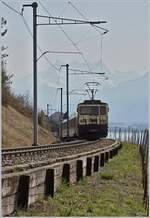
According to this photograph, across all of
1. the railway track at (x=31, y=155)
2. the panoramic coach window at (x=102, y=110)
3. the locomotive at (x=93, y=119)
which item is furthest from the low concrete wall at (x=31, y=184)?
the panoramic coach window at (x=102, y=110)

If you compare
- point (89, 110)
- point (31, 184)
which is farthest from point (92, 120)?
point (31, 184)

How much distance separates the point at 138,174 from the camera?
496 inches

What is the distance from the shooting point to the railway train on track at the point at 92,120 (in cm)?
2905

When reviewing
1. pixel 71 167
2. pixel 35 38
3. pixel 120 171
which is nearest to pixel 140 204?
pixel 71 167

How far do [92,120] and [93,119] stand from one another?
0.08 m

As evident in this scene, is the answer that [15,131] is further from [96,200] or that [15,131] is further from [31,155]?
[96,200]

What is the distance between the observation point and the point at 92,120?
29.2 m

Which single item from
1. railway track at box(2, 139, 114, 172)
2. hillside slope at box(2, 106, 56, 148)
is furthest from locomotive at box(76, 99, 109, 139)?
railway track at box(2, 139, 114, 172)

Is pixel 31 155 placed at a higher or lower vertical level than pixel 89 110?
lower

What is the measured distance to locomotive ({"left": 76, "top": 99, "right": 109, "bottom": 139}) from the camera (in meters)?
29.0

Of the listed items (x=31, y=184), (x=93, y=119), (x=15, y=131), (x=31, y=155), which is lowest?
(x=15, y=131)

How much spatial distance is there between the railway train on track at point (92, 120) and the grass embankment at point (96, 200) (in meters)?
18.6

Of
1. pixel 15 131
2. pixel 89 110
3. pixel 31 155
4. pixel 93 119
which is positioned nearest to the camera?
pixel 31 155

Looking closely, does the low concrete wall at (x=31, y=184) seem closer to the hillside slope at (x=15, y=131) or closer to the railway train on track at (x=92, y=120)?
the hillside slope at (x=15, y=131)
